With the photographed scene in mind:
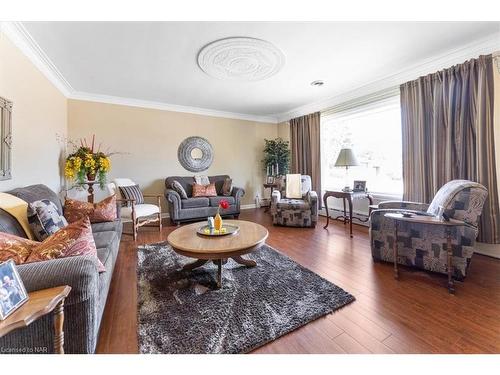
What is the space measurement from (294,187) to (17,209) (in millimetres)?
3698

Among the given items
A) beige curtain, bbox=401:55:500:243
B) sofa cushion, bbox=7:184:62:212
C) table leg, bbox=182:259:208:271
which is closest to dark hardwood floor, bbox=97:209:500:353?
table leg, bbox=182:259:208:271

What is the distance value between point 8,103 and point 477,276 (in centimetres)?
450

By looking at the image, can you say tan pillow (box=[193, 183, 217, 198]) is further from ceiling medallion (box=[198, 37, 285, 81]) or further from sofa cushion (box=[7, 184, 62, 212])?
sofa cushion (box=[7, 184, 62, 212])

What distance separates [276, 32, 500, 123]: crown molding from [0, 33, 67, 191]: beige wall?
4360 millimetres

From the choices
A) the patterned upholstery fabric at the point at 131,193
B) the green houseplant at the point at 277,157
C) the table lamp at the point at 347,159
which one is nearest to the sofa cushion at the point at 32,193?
the patterned upholstery fabric at the point at 131,193

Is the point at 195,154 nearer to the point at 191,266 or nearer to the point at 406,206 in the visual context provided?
the point at 191,266

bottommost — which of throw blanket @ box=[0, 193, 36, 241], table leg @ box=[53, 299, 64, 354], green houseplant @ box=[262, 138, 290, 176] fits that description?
table leg @ box=[53, 299, 64, 354]

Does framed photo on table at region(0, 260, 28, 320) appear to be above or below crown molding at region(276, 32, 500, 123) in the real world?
below

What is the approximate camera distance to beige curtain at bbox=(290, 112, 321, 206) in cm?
470

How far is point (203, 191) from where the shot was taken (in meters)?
4.48

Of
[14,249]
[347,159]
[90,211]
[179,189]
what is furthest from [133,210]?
[347,159]

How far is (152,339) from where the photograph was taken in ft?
4.43

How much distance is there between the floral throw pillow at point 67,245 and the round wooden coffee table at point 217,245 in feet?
2.04

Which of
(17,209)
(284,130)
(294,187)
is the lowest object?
(17,209)
